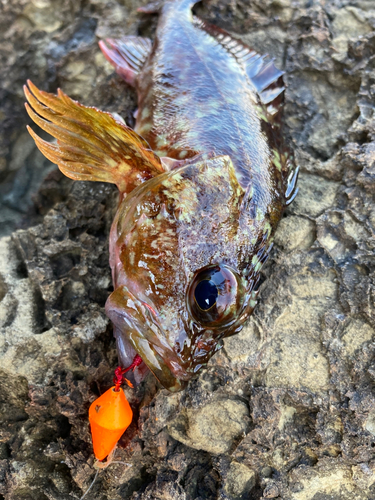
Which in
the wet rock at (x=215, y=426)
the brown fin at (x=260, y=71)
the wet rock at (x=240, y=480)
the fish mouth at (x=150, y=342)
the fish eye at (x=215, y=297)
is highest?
the brown fin at (x=260, y=71)

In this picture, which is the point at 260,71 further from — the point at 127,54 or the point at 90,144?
the point at 90,144

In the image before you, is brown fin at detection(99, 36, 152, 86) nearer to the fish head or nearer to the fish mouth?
the fish head

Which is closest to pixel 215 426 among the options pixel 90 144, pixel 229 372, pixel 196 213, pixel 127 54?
pixel 229 372

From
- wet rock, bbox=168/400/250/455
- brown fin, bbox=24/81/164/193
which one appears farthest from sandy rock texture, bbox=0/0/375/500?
brown fin, bbox=24/81/164/193

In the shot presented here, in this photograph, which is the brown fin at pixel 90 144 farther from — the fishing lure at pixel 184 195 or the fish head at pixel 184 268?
the fish head at pixel 184 268

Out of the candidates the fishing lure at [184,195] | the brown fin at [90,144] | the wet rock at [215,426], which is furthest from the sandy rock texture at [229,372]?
the brown fin at [90,144]

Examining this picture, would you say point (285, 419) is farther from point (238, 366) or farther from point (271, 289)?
point (271, 289)
